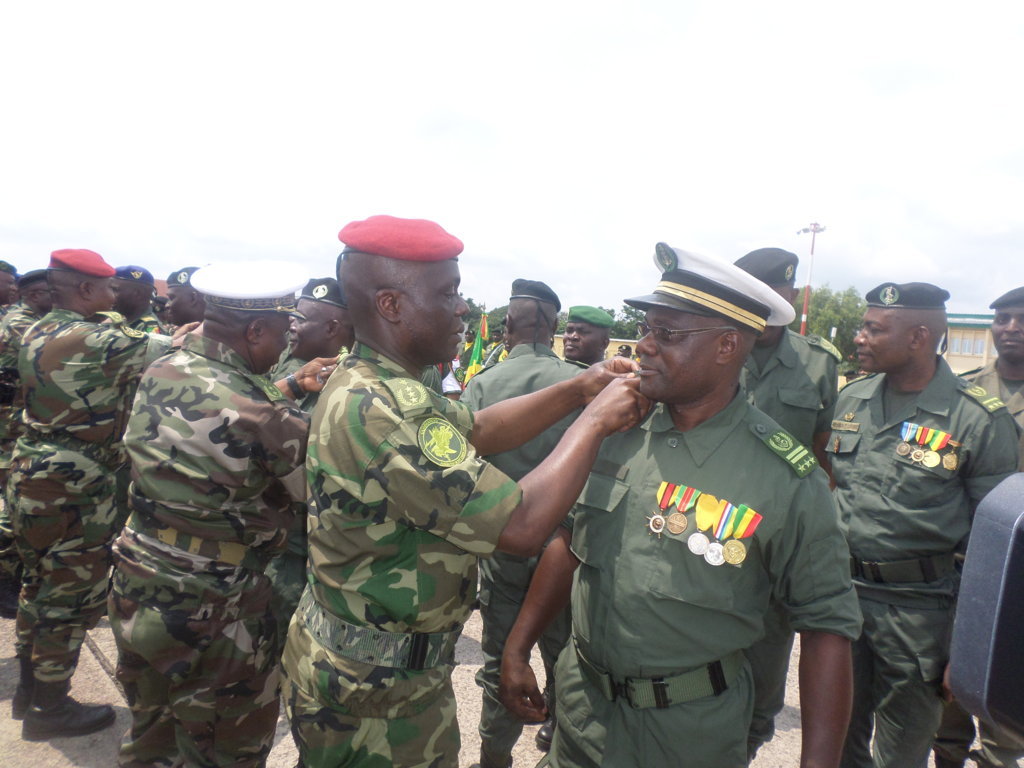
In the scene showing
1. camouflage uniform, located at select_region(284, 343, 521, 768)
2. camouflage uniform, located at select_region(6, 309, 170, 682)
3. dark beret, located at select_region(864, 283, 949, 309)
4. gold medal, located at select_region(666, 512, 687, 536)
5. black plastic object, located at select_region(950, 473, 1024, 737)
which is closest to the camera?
black plastic object, located at select_region(950, 473, 1024, 737)

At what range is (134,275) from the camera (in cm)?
693

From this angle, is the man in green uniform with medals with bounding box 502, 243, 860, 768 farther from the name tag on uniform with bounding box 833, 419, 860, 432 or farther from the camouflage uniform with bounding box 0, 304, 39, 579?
the camouflage uniform with bounding box 0, 304, 39, 579

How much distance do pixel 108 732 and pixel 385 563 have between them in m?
3.30

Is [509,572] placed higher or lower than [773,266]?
lower

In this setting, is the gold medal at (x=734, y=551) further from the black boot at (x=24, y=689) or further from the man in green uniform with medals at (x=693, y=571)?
the black boot at (x=24, y=689)

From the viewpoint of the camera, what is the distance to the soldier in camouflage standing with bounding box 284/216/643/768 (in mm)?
1795

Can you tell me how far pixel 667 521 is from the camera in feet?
6.97

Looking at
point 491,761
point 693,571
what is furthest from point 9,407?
point 693,571

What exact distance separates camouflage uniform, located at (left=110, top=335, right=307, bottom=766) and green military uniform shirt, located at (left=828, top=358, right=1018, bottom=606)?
9.24ft

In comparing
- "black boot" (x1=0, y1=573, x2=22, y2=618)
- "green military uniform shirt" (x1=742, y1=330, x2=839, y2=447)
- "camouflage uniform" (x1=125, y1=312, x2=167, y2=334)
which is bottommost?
"black boot" (x1=0, y1=573, x2=22, y2=618)

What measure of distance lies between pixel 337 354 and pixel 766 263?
112 inches

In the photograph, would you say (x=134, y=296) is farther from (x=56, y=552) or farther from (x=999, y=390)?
(x=999, y=390)

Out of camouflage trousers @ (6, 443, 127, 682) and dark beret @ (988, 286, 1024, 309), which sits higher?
dark beret @ (988, 286, 1024, 309)

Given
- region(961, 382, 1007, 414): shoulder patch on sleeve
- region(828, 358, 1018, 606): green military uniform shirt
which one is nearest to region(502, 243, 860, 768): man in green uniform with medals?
region(828, 358, 1018, 606): green military uniform shirt
